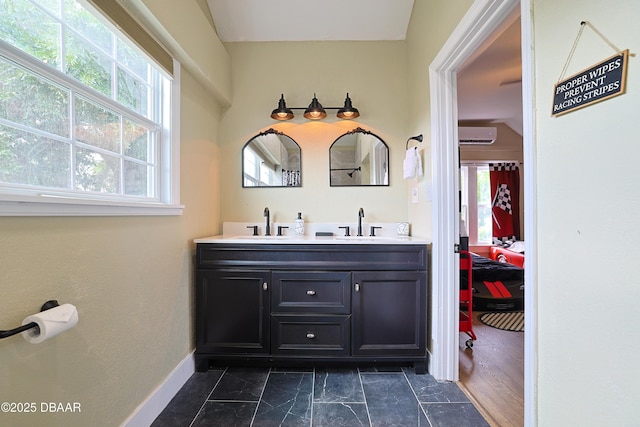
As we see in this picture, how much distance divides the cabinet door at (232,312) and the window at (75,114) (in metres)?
0.65

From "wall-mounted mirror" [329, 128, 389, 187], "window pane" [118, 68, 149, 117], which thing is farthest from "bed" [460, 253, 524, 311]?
"window pane" [118, 68, 149, 117]

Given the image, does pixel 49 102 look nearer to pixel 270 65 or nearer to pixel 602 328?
pixel 270 65

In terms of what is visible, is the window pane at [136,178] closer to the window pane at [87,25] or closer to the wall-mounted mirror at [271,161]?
the window pane at [87,25]

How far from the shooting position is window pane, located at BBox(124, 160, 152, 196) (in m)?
1.45

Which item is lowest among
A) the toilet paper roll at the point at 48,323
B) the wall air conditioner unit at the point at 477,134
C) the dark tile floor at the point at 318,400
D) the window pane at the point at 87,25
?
the dark tile floor at the point at 318,400

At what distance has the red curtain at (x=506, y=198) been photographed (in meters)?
4.73

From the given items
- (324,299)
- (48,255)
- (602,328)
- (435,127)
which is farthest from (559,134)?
(48,255)

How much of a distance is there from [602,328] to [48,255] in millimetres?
1798

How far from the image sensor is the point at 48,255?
0.96m

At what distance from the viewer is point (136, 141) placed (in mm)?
1519

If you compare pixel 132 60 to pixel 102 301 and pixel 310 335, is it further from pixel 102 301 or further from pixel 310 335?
pixel 310 335

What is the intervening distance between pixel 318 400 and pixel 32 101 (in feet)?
6.43

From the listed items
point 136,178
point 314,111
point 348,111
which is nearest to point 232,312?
point 136,178

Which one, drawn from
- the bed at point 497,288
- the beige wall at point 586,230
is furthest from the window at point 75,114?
the bed at point 497,288
